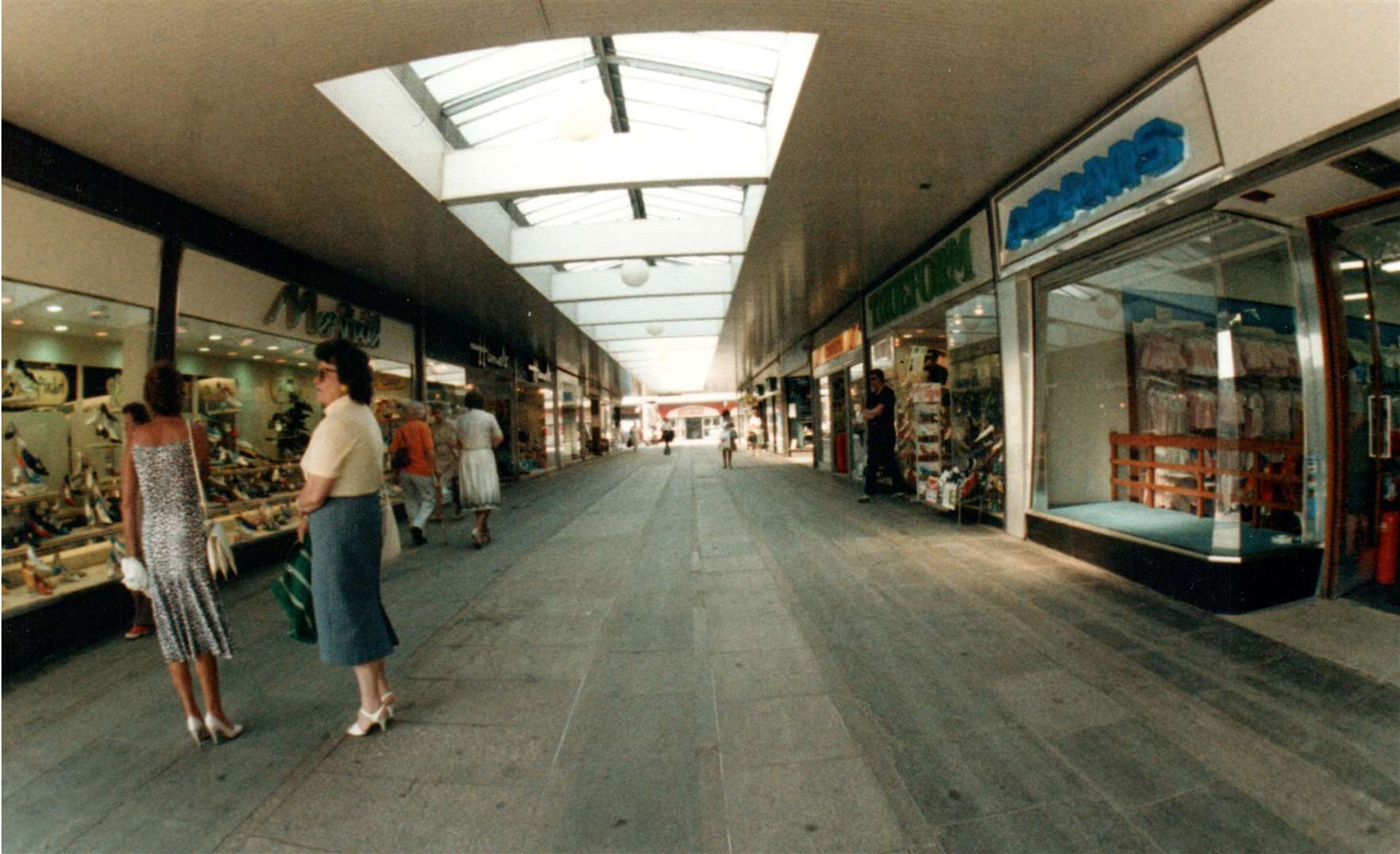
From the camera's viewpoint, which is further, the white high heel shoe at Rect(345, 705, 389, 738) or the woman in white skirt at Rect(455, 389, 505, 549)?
the woman in white skirt at Rect(455, 389, 505, 549)

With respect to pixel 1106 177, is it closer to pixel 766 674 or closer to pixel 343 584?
pixel 766 674

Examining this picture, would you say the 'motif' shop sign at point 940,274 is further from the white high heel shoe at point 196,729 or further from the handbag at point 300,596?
the white high heel shoe at point 196,729

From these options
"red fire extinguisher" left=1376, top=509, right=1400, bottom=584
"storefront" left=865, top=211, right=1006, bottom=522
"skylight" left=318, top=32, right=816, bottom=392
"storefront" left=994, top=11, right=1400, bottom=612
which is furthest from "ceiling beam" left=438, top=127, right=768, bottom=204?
"red fire extinguisher" left=1376, top=509, right=1400, bottom=584

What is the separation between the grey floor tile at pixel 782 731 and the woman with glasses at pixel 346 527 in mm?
1511

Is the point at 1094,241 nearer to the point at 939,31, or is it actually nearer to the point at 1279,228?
the point at 1279,228

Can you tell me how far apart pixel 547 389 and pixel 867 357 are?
13.0 m

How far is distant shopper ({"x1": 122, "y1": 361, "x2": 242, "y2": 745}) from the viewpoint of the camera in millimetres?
2496

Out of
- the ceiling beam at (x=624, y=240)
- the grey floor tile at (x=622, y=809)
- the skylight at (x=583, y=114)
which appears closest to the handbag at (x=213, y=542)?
the grey floor tile at (x=622, y=809)

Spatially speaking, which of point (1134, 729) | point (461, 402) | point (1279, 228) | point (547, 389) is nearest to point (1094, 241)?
point (1279, 228)

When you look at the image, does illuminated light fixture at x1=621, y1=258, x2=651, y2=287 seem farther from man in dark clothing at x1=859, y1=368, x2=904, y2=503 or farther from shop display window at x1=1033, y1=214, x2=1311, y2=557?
shop display window at x1=1033, y1=214, x2=1311, y2=557

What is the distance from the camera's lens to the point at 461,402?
12.8m

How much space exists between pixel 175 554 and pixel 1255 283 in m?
6.52

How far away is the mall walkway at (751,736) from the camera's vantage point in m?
1.90

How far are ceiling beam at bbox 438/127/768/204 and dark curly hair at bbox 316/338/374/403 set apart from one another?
409 cm
